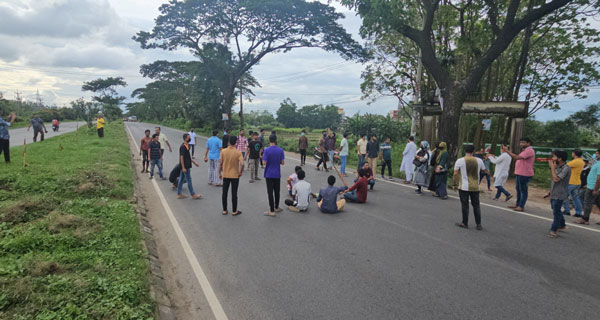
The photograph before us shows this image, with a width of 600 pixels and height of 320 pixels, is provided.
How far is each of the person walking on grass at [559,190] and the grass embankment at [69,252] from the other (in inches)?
274

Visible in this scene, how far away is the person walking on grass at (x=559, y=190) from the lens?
597 cm

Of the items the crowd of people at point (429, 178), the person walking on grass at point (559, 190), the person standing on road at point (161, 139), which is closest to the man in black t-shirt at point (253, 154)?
the crowd of people at point (429, 178)

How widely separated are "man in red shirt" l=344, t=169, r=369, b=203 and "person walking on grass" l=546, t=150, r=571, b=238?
383 cm

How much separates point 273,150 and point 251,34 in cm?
2640

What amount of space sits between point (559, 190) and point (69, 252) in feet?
27.7

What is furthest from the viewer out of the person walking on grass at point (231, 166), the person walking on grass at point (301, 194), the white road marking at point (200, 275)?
the person walking on grass at point (301, 194)

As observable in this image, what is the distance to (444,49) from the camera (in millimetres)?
20516

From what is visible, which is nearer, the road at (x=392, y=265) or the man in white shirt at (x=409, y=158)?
the road at (x=392, y=265)

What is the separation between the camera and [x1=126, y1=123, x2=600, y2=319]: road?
3582 millimetres

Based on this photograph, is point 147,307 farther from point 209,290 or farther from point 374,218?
point 374,218

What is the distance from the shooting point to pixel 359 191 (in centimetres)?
824

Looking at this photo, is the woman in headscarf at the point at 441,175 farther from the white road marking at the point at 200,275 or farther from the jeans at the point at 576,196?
the white road marking at the point at 200,275

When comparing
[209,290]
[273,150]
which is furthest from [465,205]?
[209,290]

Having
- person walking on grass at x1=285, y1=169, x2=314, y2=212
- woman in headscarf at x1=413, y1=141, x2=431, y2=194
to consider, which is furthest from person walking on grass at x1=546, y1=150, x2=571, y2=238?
person walking on grass at x1=285, y1=169, x2=314, y2=212
